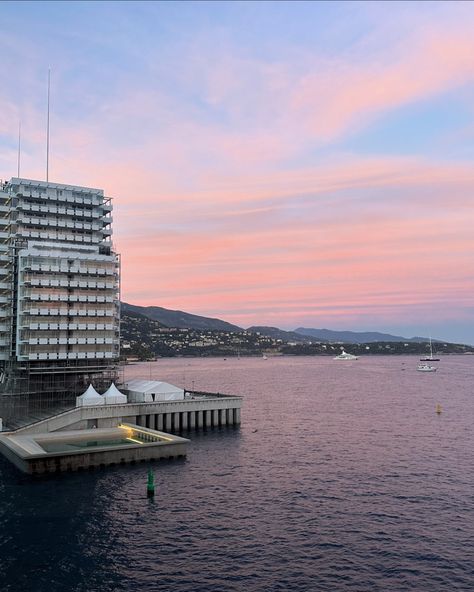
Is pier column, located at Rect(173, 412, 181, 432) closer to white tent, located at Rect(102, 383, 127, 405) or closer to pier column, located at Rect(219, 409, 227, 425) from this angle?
pier column, located at Rect(219, 409, 227, 425)

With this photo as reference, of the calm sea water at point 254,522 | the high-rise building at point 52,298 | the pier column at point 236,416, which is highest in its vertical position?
the high-rise building at point 52,298

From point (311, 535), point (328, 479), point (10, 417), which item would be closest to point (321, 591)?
point (311, 535)

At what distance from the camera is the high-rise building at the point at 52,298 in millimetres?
104812

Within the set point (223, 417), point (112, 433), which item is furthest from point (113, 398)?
point (223, 417)

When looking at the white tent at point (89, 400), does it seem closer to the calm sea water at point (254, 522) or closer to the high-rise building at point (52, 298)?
the high-rise building at point (52, 298)

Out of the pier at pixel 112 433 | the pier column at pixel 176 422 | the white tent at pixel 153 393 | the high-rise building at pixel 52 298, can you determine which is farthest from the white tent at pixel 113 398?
the high-rise building at pixel 52 298

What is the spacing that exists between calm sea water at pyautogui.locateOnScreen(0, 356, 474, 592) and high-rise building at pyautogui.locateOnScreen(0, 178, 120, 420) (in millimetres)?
34145

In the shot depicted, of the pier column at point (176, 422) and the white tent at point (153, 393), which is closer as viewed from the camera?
the white tent at point (153, 393)

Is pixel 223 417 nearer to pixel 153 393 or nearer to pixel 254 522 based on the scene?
pixel 153 393

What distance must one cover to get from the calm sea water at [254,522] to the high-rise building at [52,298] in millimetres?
34145

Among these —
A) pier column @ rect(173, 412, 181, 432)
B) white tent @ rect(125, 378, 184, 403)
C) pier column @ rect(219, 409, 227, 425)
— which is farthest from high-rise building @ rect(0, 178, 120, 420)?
pier column @ rect(219, 409, 227, 425)

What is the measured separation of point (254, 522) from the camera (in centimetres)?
5028

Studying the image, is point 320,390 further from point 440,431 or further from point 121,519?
point 121,519

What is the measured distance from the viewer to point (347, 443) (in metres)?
89.1
